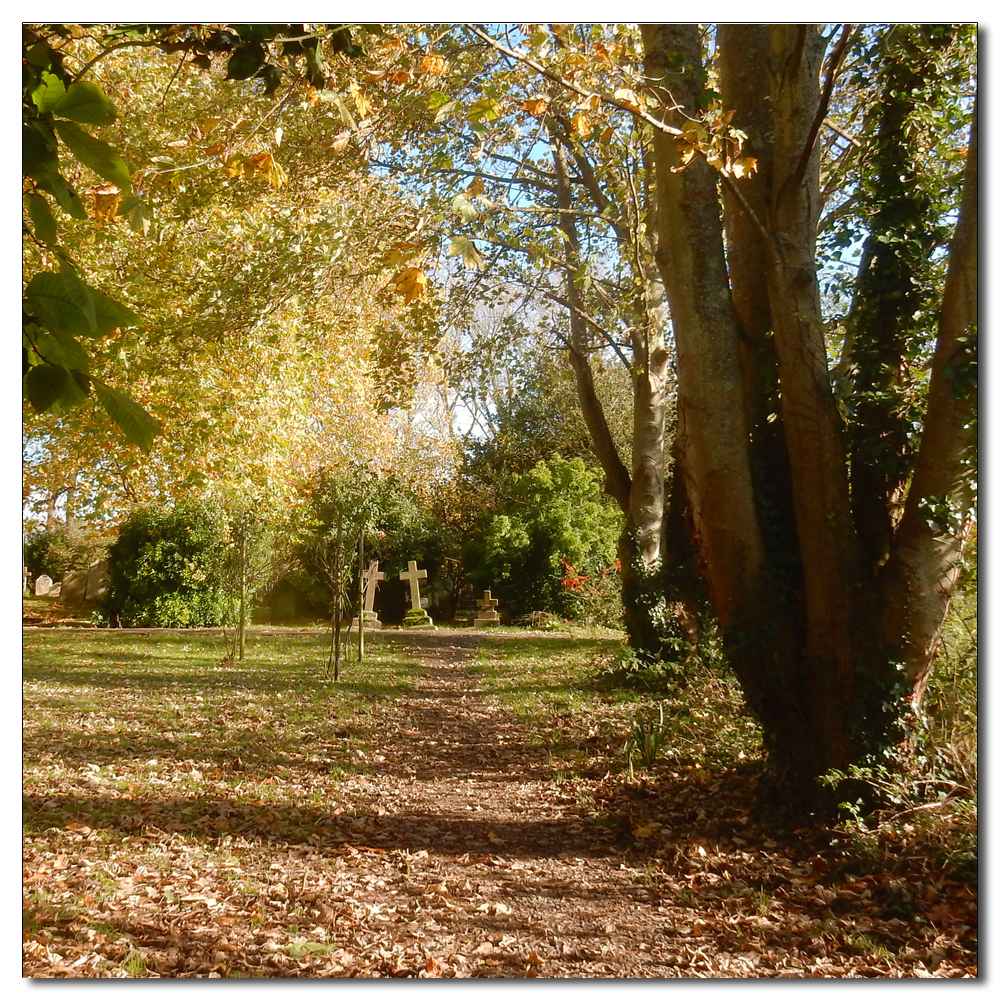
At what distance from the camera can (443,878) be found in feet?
13.0

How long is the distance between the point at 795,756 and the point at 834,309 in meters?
2.86

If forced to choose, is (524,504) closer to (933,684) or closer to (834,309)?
(834,309)

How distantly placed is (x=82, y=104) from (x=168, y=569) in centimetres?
1223

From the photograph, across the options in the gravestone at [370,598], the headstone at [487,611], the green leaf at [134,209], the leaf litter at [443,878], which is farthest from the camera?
the headstone at [487,611]

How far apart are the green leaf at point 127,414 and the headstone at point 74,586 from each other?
757 cm

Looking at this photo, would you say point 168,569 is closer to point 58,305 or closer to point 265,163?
point 265,163

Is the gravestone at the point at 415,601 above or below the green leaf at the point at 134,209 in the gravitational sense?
below

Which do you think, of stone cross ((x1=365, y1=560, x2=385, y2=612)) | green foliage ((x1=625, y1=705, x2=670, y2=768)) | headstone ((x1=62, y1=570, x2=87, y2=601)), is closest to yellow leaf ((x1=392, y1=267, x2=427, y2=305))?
green foliage ((x1=625, y1=705, x2=670, y2=768))

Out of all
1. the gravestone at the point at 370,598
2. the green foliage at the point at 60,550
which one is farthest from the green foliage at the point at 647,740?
the gravestone at the point at 370,598

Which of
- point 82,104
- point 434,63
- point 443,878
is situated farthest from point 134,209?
point 443,878

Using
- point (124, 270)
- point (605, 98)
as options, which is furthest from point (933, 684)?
point (124, 270)

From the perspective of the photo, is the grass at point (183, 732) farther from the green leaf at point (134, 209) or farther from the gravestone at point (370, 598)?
the gravestone at point (370, 598)

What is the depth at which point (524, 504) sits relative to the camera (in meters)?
19.2

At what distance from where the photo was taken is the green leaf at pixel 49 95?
219cm
